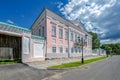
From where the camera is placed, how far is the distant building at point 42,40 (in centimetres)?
2267

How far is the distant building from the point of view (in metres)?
22.7

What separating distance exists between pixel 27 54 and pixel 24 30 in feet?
10.8

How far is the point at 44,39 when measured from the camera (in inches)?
1254

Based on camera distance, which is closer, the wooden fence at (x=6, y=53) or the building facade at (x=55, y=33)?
the wooden fence at (x=6, y=53)

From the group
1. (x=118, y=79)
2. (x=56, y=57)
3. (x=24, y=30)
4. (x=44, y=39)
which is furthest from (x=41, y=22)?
(x=118, y=79)

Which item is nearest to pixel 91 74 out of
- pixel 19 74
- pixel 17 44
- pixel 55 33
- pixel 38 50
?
pixel 19 74

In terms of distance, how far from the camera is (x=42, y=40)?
3105cm

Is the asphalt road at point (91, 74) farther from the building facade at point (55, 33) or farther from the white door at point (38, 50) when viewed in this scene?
the building facade at point (55, 33)

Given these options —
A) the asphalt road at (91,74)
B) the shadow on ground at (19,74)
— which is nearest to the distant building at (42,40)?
the shadow on ground at (19,74)

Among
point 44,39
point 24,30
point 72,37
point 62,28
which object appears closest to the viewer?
point 24,30

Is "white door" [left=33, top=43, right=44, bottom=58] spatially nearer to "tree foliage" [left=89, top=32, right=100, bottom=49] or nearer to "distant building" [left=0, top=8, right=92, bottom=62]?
"distant building" [left=0, top=8, right=92, bottom=62]

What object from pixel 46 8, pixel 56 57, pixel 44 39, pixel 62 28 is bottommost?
pixel 56 57

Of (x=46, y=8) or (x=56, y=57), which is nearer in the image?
(x=46, y=8)

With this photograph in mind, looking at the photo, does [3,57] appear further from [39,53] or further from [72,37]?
[72,37]
